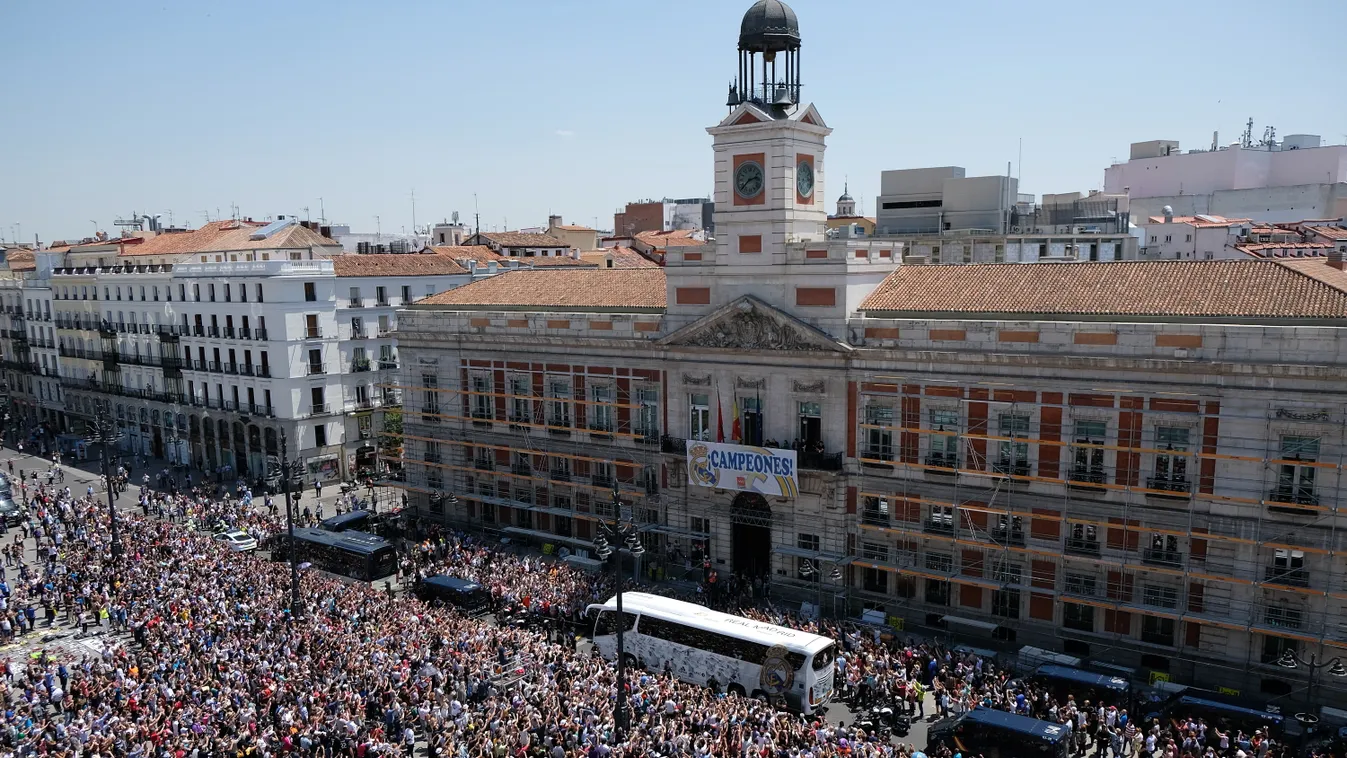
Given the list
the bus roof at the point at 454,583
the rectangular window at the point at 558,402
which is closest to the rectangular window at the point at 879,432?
the rectangular window at the point at 558,402

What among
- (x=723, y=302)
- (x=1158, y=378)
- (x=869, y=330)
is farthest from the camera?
(x=723, y=302)

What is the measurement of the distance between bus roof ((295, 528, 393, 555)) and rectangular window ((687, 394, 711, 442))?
1385cm

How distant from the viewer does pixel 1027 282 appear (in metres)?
36.8

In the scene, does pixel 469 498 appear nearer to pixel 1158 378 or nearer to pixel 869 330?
pixel 869 330

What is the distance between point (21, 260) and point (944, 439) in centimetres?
9677

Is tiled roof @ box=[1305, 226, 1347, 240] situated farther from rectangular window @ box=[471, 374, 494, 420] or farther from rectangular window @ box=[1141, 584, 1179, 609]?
rectangular window @ box=[471, 374, 494, 420]

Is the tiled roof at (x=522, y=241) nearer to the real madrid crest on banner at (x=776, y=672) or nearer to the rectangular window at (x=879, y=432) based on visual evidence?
the rectangular window at (x=879, y=432)

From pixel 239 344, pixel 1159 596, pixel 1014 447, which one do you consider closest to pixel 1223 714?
pixel 1159 596

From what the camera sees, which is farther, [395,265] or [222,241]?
[222,241]

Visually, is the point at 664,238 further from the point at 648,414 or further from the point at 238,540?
the point at 238,540

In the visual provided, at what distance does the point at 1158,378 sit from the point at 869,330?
9.80 meters

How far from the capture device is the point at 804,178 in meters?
40.6

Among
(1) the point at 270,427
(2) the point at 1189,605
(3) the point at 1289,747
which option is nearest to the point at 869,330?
(2) the point at 1189,605

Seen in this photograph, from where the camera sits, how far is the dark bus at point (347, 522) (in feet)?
156
